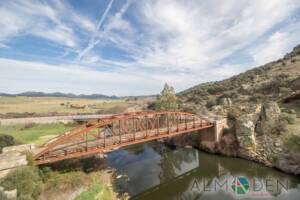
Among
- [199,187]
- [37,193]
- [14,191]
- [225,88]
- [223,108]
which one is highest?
[225,88]

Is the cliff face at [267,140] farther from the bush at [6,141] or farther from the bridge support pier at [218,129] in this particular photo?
the bush at [6,141]

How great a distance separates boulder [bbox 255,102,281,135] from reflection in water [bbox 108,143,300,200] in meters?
4.10

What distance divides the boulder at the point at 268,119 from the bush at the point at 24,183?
21.4 meters

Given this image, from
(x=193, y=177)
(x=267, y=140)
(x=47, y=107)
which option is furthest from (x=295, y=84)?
(x=47, y=107)

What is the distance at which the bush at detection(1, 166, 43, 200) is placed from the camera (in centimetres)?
1011

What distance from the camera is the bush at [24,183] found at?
10.1 m

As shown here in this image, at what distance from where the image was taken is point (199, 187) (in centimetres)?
1598

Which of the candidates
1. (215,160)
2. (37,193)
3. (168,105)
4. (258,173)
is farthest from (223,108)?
(37,193)

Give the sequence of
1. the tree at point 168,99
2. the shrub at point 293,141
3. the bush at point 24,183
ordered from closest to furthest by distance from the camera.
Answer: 1. the bush at point 24,183
2. the shrub at point 293,141
3. the tree at point 168,99

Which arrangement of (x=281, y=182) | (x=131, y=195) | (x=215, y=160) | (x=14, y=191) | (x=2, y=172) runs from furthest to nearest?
1. (x=215, y=160)
2. (x=281, y=182)
3. (x=131, y=195)
4. (x=2, y=172)
5. (x=14, y=191)

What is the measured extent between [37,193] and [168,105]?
29.2m

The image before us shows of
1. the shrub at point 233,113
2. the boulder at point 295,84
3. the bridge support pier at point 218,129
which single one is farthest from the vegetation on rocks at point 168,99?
the boulder at point 295,84

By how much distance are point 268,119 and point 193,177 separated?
1093 cm

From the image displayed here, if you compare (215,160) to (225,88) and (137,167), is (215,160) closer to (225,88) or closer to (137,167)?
(137,167)
